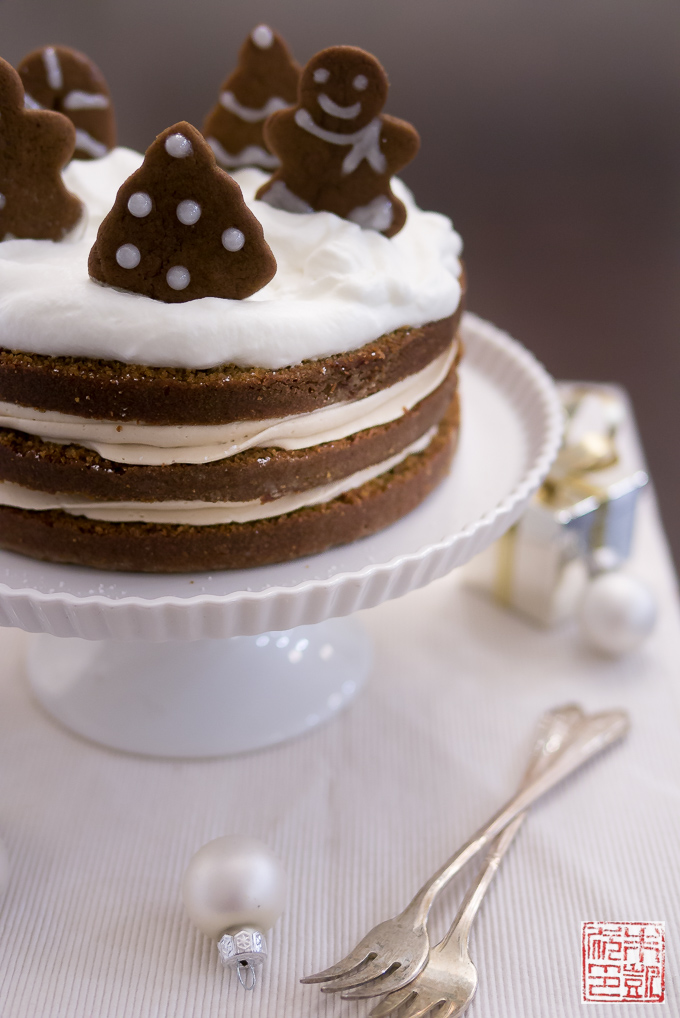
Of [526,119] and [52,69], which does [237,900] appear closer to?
[52,69]

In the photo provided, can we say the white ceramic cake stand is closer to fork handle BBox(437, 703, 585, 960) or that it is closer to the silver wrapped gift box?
the silver wrapped gift box

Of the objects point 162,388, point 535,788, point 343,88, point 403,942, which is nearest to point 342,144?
point 343,88

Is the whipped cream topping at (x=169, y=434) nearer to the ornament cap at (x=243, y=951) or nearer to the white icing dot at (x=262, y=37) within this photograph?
the ornament cap at (x=243, y=951)

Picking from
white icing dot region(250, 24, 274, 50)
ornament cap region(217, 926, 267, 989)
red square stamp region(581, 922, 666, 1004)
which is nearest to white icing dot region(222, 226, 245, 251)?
white icing dot region(250, 24, 274, 50)

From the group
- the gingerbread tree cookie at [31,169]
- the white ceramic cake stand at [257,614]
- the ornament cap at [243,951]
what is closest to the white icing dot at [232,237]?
the gingerbread tree cookie at [31,169]

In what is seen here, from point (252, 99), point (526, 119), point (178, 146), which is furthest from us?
point (526, 119)
